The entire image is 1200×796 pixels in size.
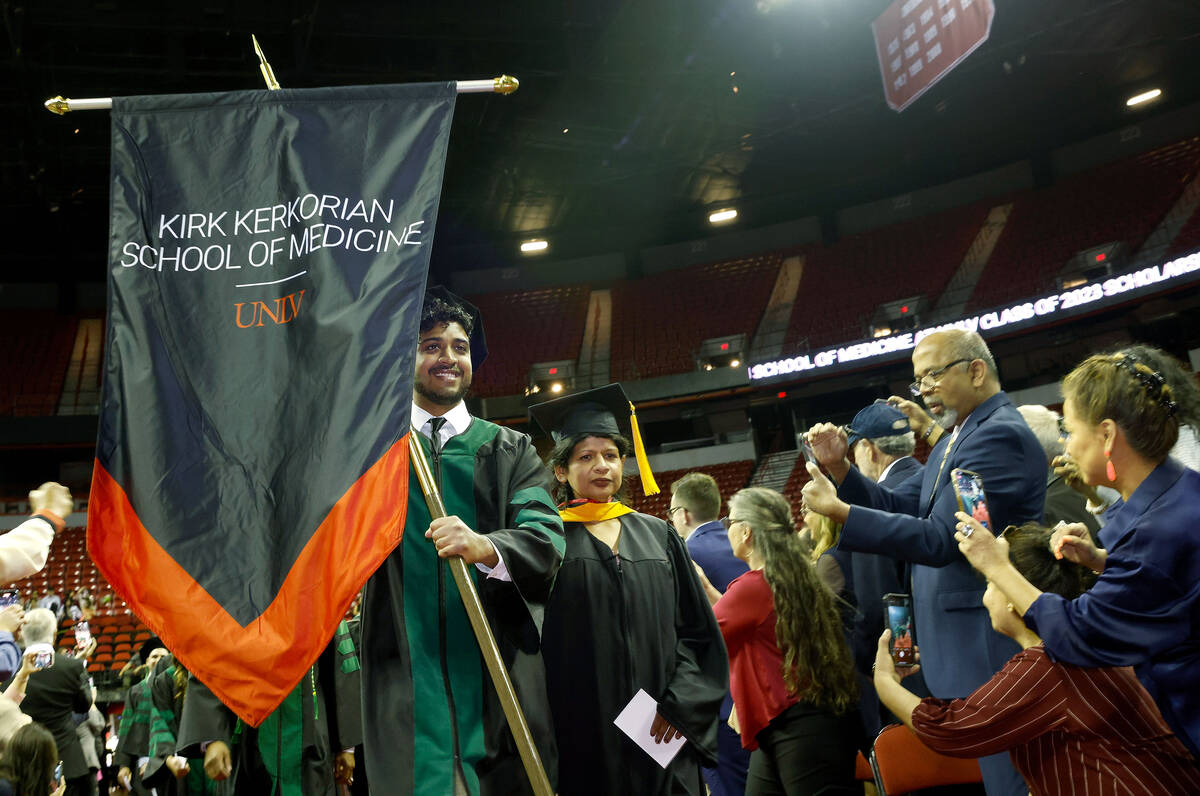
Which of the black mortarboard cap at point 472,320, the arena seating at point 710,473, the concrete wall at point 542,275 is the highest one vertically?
the concrete wall at point 542,275

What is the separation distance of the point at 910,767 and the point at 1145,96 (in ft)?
63.8

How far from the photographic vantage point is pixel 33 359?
62.0 ft

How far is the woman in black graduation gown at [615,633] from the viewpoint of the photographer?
2.61 meters

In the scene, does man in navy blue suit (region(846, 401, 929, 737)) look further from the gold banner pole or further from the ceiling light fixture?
the ceiling light fixture

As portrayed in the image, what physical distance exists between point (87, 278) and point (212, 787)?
1913 centimetres

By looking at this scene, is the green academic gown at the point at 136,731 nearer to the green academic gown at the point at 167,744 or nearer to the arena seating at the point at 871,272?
the green academic gown at the point at 167,744

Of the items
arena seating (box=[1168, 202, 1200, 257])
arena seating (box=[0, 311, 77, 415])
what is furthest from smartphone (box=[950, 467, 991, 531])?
arena seating (box=[0, 311, 77, 415])

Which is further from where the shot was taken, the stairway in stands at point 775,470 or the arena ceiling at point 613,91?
the stairway in stands at point 775,470

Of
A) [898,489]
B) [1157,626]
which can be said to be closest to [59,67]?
[898,489]

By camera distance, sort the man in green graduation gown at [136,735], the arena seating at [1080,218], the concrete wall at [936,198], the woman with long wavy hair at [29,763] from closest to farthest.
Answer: the woman with long wavy hair at [29,763], the man in green graduation gown at [136,735], the arena seating at [1080,218], the concrete wall at [936,198]

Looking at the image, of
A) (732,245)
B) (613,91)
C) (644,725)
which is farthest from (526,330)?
(644,725)

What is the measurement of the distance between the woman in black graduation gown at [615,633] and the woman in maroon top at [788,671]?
1.91 feet

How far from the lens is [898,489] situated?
3508 mm

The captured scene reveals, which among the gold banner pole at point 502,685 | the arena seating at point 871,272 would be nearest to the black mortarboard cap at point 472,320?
the gold banner pole at point 502,685
